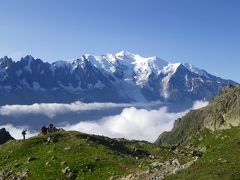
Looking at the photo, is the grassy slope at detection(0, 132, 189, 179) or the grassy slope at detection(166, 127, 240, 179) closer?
the grassy slope at detection(166, 127, 240, 179)

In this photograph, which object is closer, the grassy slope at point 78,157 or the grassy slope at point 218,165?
the grassy slope at point 218,165

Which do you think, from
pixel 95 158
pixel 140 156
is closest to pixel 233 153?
pixel 95 158

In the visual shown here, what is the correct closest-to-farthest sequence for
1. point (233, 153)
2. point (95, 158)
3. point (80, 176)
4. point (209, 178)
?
point (209, 178) → point (233, 153) → point (80, 176) → point (95, 158)

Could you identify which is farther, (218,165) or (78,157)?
(78,157)

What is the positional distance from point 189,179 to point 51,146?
1458 inches

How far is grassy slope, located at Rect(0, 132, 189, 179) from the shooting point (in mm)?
63812

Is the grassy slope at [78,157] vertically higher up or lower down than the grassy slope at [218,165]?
higher up

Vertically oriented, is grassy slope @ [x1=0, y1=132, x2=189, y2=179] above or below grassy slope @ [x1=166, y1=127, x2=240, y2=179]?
above

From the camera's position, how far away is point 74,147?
76312 millimetres

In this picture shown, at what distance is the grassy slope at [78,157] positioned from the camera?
63.8 metres

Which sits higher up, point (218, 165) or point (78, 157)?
point (78, 157)

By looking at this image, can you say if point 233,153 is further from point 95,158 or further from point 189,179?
point 95,158

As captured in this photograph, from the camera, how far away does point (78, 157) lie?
229ft

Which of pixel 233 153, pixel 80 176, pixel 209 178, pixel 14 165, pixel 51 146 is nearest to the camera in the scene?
pixel 209 178
